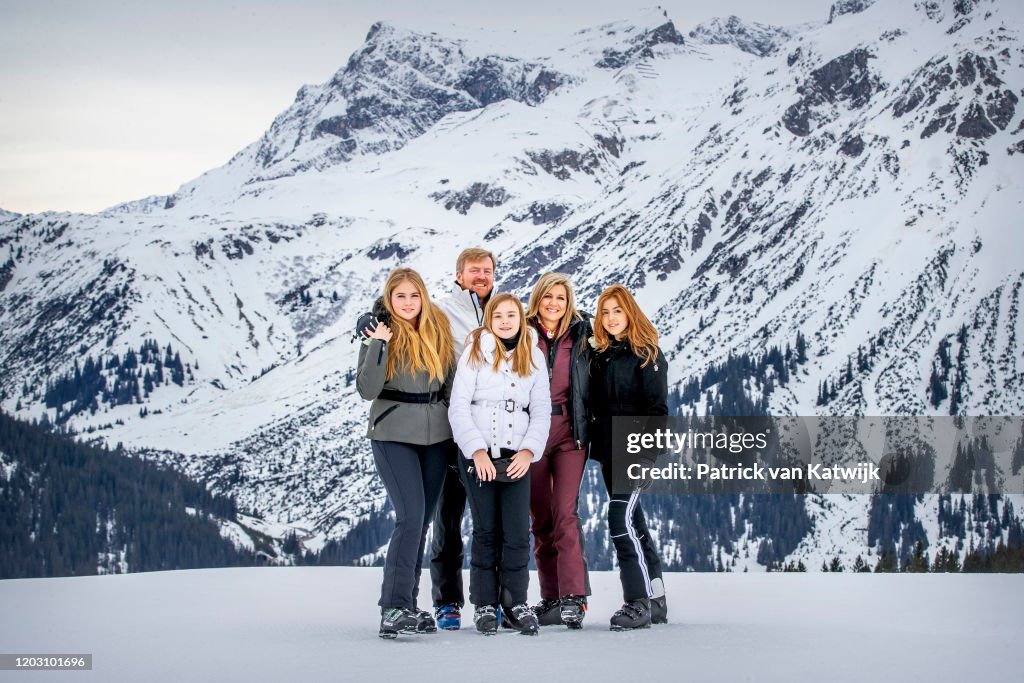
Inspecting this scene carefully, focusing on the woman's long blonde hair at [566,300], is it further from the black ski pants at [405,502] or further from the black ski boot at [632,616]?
the black ski boot at [632,616]

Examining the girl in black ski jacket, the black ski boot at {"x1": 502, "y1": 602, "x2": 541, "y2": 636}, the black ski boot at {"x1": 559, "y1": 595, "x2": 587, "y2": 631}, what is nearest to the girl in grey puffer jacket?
the black ski boot at {"x1": 502, "y1": 602, "x2": 541, "y2": 636}

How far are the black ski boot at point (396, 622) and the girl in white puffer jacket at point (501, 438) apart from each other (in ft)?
1.77

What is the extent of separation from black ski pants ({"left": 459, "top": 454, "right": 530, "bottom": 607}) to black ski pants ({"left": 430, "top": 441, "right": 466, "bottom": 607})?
0.63 meters

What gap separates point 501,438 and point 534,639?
1620 mm

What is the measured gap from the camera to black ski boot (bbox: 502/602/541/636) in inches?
343

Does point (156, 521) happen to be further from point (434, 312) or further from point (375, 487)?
point (434, 312)

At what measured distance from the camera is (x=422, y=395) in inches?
357

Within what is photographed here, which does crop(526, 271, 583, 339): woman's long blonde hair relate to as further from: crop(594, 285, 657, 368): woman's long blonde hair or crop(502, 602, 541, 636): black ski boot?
crop(502, 602, 541, 636): black ski boot

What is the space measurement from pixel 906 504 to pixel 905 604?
156 metres

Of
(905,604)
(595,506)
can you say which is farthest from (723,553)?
(905,604)

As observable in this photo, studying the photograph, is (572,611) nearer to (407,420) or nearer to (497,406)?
(497,406)

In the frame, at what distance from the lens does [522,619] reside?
8797 millimetres

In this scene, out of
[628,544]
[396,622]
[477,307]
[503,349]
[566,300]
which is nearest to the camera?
[396,622]
